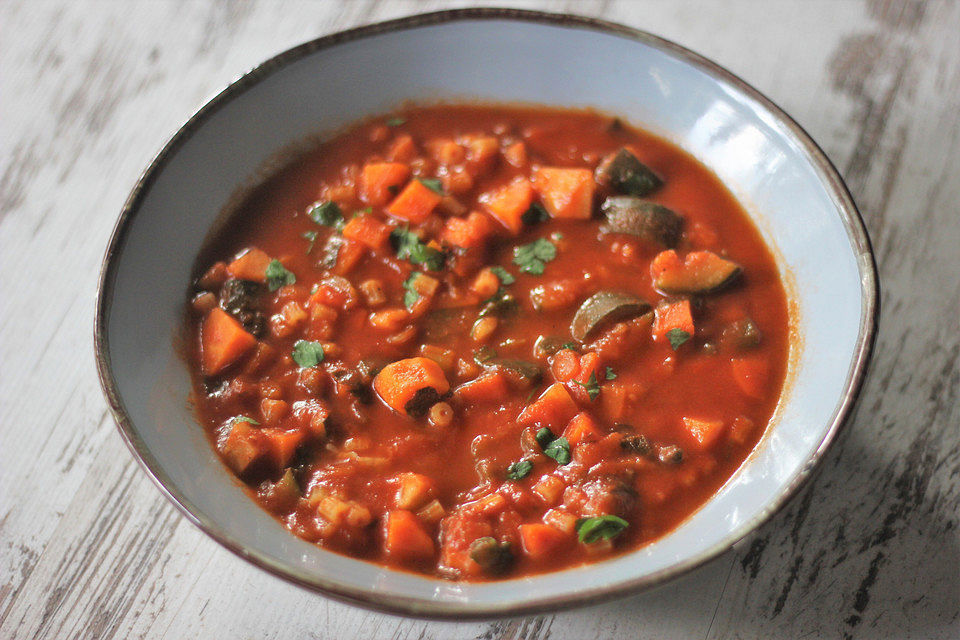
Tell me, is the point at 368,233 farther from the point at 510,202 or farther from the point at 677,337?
the point at 677,337

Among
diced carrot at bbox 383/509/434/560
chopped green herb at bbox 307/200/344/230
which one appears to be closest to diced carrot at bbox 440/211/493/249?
chopped green herb at bbox 307/200/344/230

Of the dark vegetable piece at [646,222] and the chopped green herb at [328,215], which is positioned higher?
the dark vegetable piece at [646,222]

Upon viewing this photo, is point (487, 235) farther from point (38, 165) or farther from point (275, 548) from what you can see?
point (38, 165)

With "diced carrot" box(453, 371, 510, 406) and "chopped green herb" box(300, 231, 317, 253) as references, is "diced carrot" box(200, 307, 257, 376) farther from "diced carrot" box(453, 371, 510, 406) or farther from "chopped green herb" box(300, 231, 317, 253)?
"diced carrot" box(453, 371, 510, 406)

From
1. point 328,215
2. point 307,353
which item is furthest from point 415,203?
point 307,353

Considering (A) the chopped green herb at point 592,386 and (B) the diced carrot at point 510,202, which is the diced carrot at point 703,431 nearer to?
(A) the chopped green herb at point 592,386

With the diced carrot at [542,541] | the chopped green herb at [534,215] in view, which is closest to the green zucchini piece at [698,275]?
the chopped green herb at [534,215]
